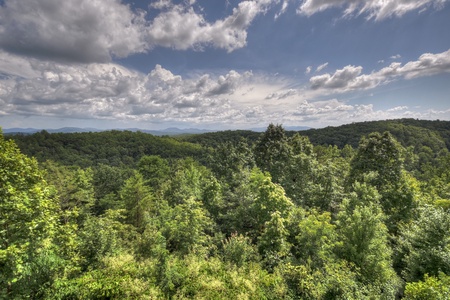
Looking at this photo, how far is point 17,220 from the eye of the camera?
10.2 metres

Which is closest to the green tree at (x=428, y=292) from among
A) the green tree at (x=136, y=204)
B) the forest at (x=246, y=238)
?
the forest at (x=246, y=238)

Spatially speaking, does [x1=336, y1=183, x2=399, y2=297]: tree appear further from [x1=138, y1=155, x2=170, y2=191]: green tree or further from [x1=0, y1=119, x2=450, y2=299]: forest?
[x1=138, y1=155, x2=170, y2=191]: green tree

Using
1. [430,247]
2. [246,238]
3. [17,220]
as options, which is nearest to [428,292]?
[430,247]

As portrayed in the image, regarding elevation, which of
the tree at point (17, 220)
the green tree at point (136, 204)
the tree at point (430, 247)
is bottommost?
the green tree at point (136, 204)

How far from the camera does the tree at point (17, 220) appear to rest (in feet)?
29.8

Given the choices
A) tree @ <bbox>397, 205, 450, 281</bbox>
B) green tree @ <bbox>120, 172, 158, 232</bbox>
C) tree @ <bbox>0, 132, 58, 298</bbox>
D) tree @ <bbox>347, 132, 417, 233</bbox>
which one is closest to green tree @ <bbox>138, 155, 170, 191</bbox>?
green tree @ <bbox>120, 172, 158, 232</bbox>

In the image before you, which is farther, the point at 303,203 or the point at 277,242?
the point at 303,203

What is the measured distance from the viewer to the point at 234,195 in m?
28.2

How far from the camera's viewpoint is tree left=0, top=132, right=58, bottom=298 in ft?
29.8

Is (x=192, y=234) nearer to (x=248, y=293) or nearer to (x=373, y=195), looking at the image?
(x=248, y=293)

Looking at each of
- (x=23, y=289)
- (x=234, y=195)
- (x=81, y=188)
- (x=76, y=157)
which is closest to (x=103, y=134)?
(x=76, y=157)

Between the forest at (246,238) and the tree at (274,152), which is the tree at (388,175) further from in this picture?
the tree at (274,152)

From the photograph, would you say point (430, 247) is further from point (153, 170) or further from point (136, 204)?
point (153, 170)

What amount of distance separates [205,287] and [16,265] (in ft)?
33.2
